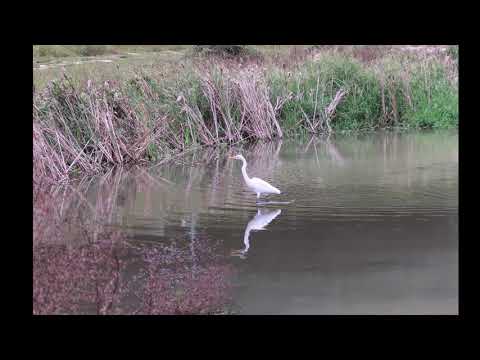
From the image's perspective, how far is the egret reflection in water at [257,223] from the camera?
905 centimetres

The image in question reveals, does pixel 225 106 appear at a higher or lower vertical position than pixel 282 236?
higher

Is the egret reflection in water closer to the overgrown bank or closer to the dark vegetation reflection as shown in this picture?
the dark vegetation reflection

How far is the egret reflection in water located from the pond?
0.05 feet

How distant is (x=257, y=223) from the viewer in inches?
412

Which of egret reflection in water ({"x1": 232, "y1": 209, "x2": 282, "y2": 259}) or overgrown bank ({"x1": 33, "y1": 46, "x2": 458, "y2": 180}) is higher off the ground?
overgrown bank ({"x1": 33, "y1": 46, "x2": 458, "y2": 180})

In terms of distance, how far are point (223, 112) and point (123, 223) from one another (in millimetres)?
8840

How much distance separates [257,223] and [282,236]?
0.84 metres

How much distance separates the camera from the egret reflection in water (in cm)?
905

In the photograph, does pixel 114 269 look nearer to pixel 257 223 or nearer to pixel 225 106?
pixel 257 223

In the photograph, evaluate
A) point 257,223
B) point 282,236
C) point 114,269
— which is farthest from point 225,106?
point 114,269

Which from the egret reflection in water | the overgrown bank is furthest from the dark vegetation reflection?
the overgrown bank

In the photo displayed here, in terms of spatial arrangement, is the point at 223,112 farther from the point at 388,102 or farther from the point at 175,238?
the point at 175,238

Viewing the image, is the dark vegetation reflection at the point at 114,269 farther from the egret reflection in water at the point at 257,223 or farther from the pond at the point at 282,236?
the egret reflection in water at the point at 257,223

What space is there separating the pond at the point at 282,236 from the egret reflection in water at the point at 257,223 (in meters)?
0.01
